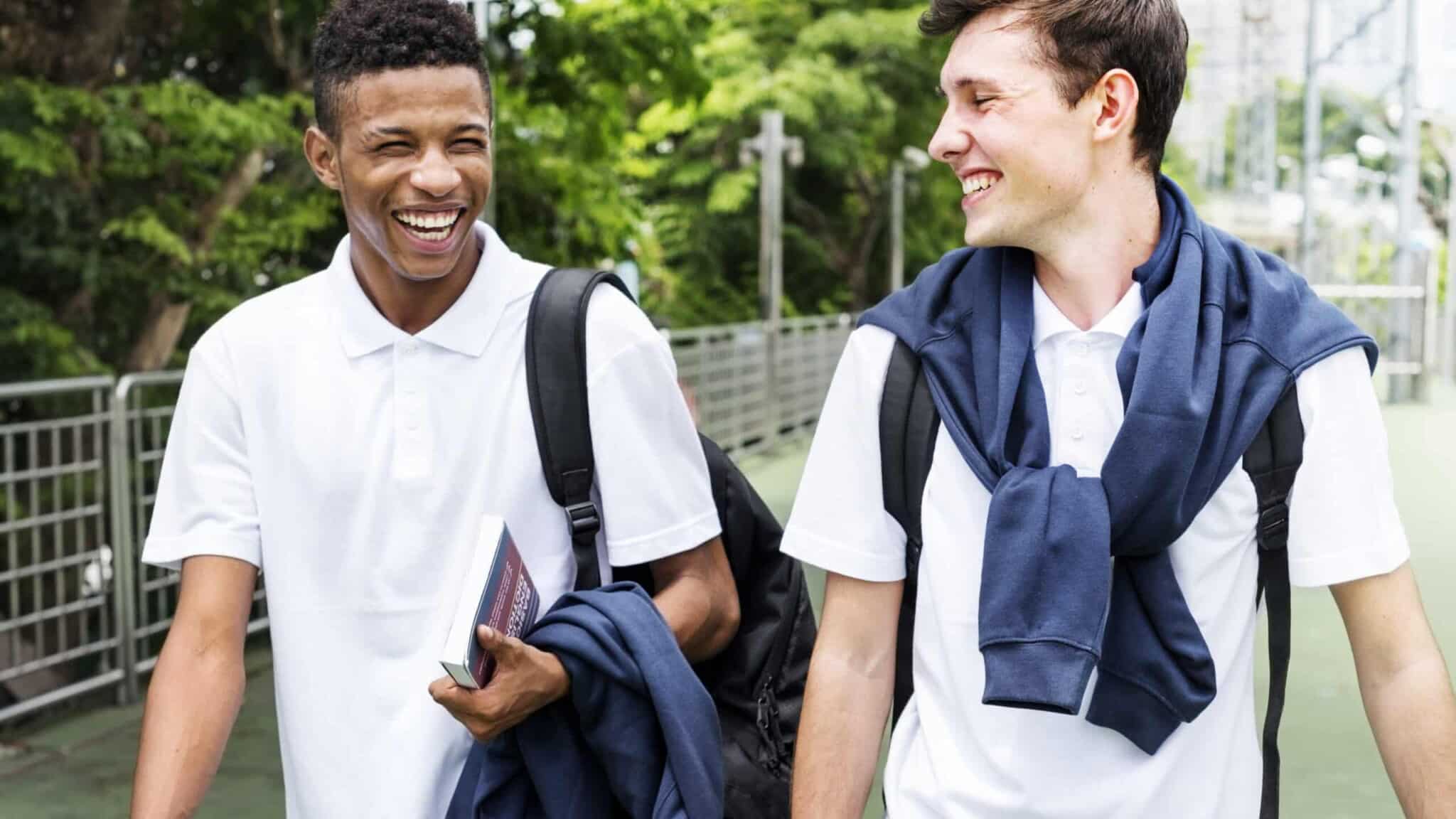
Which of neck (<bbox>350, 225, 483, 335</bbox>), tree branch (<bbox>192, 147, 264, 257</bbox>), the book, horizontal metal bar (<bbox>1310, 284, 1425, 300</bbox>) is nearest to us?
the book

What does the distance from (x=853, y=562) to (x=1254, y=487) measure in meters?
0.47

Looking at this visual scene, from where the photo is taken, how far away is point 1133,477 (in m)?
2.04

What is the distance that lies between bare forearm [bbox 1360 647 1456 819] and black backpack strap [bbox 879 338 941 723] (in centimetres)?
55

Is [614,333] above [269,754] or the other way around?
above

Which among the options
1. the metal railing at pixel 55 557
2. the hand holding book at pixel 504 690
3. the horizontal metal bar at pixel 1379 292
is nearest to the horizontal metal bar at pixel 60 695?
the metal railing at pixel 55 557

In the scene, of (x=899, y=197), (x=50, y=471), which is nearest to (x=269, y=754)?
(x=50, y=471)

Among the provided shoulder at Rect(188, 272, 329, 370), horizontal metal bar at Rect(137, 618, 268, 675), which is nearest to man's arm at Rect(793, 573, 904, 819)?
shoulder at Rect(188, 272, 329, 370)

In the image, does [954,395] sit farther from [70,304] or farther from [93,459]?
[70,304]

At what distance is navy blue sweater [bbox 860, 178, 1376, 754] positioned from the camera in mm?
2037

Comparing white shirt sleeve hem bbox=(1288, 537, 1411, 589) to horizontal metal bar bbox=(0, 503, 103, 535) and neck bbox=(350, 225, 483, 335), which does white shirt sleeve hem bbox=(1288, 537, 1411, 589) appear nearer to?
neck bbox=(350, 225, 483, 335)

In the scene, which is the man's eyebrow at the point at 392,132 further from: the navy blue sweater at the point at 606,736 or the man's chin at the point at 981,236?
the man's chin at the point at 981,236

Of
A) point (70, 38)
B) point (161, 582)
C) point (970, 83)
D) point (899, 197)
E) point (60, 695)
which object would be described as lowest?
point (60, 695)

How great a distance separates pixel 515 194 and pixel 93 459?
3478 mm

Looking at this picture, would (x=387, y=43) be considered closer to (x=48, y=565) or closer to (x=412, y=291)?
(x=412, y=291)
